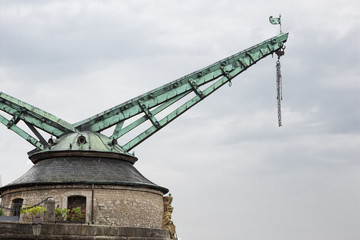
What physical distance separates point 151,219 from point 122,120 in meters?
6.21

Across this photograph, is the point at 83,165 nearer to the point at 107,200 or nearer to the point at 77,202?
the point at 77,202

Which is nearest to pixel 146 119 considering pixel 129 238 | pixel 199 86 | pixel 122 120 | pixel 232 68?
pixel 122 120

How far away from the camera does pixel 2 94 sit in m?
30.2

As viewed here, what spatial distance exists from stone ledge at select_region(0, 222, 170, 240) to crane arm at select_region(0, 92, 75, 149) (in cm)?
852

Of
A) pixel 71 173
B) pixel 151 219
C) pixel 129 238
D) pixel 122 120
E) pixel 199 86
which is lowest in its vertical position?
pixel 129 238

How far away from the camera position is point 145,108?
31.6 meters

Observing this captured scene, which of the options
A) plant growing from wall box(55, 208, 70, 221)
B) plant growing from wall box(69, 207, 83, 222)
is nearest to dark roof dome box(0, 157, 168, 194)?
plant growing from wall box(69, 207, 83, 222)

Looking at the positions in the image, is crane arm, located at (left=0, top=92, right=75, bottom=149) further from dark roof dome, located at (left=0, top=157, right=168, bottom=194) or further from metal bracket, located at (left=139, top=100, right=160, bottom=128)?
metal bracket, located at (left=139, top=100, right=160, bottom=128)

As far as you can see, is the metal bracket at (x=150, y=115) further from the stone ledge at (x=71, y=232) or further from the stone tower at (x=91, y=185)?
the stone ledge at (x=71, y=232)

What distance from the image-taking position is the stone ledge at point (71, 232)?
66.8 feet

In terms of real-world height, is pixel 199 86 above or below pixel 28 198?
above

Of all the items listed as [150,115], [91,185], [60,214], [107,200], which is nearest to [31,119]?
[91,185]

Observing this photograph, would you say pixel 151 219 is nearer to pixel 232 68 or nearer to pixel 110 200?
pixel 110 200

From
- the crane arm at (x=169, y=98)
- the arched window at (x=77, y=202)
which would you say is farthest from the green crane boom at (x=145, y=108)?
the arched window at (x=77, y=202)
